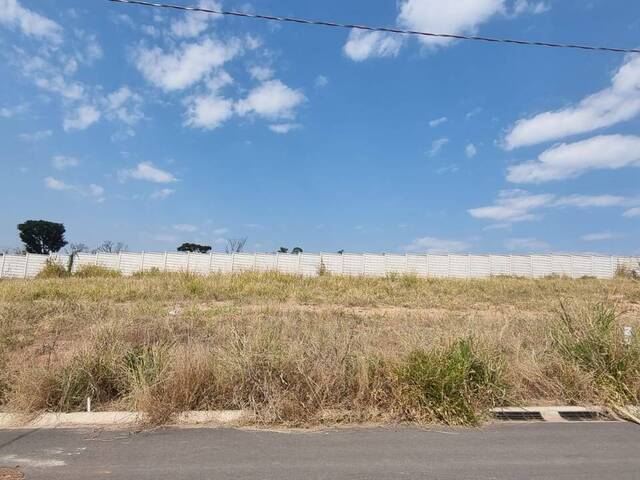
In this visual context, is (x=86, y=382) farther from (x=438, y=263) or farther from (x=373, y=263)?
(x=438, y=263)

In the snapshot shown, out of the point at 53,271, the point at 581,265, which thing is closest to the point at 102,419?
the point at 53,271

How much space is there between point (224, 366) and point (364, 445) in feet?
7.21

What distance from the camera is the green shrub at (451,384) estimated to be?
215 inches

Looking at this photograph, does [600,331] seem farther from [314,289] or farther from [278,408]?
[314,289]

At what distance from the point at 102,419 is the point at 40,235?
7942cm

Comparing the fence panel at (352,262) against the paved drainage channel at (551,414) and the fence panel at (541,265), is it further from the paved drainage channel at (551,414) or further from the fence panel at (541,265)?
the paved drainage channel at (551,414)

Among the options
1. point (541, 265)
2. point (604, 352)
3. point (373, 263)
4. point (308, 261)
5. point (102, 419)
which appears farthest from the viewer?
point (541, 265)

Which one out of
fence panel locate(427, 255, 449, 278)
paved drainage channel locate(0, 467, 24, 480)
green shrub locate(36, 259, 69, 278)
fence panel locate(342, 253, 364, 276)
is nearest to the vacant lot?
paved drainage channel locate(0, 467, 24, 480)

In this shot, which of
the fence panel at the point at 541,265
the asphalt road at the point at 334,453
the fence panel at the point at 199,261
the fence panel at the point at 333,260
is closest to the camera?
the asphalt road at the point at 334,453

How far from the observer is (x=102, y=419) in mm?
5473

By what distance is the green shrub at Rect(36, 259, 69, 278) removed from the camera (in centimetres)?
2616

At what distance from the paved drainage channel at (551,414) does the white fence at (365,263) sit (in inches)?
1181

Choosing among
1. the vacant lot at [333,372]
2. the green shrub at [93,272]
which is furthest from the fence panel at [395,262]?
the vacant lot at [333,372]

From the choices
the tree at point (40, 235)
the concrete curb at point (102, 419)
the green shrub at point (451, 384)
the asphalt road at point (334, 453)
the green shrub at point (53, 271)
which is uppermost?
the tree at point (40, 235)
